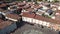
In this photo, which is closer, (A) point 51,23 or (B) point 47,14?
(A) point 51,23

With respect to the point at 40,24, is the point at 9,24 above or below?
above

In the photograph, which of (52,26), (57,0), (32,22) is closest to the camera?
(52,26)

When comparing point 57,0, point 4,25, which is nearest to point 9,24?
point 4,25

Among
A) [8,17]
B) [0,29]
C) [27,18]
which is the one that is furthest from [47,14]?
[0,29]

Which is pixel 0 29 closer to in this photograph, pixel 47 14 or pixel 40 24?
pixel 40 24

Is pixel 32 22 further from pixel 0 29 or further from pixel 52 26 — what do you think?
pixel 0 29

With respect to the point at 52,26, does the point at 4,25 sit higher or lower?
higher

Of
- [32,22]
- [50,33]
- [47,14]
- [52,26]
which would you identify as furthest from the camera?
[47,14]

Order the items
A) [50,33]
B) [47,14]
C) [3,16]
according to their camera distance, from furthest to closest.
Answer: [47,14], [3,16], [50,33]

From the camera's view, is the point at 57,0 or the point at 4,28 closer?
the point at 4,28
